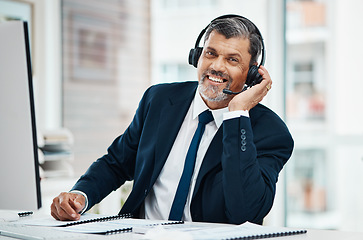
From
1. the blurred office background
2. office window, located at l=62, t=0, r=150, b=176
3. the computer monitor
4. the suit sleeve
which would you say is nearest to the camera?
the computer monitor

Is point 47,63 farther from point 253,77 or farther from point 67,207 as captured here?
point 67,207

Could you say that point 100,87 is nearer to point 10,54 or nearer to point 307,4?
point 307,4

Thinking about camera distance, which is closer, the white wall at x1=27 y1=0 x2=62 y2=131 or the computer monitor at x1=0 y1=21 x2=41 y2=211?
the computer monitor at x1=0 y1=21 x2=41 y2=211

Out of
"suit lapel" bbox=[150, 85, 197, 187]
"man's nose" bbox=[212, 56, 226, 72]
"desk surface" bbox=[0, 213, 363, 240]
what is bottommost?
"desk surface" bbox=[0, 213, 363, 240]

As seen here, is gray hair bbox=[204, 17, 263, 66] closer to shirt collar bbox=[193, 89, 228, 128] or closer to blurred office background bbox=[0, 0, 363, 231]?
shirt collar bbox=[193, 89, 228, 128]

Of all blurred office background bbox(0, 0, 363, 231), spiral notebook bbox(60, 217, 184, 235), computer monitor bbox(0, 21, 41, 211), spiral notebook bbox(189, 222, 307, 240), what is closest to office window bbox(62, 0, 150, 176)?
blurred office background bbox(0, 0, 363, 231)

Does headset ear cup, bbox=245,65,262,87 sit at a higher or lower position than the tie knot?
higher

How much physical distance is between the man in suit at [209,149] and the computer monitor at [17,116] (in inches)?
5.3

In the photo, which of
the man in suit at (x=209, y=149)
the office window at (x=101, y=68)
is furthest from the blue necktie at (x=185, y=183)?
the office window at (x=101, y=68)

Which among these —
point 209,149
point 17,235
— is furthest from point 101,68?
point 17,235

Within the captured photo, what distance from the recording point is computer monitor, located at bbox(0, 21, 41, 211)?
1.46 metres

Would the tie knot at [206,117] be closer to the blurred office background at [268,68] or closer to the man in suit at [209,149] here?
the man in suit at [209,149]

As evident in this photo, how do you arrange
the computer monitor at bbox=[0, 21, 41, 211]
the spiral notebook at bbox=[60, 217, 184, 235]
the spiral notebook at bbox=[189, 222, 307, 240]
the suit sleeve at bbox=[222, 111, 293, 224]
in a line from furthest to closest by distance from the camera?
the suit sleeve at bbox=[222, 111, 293, 224]
the computer monitor at bbox=[0, 21, 41, 211]
the spiral notebook at bbox=[60, 217, 184, 235]
the spiral notebook at bbox=[189, 222, 307, 240]

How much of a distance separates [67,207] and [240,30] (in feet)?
2.68
